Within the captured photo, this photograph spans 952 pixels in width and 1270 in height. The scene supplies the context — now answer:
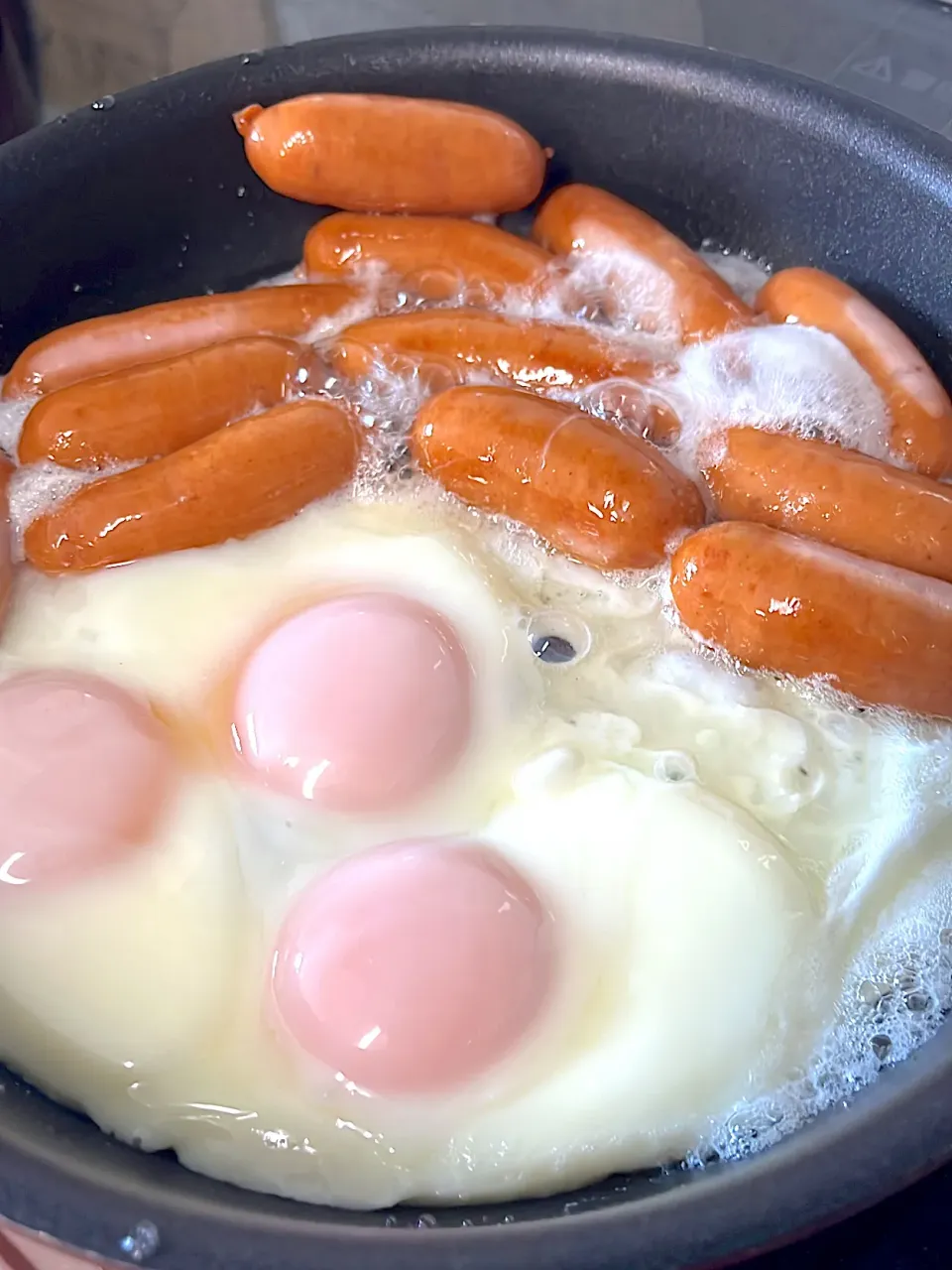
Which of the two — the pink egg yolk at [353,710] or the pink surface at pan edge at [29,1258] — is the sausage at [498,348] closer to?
the pink egg yolk at [353,710]

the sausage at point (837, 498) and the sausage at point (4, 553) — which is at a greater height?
the sausage at point (837, 498)

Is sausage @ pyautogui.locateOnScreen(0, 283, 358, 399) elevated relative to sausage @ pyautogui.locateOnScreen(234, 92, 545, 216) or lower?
lower

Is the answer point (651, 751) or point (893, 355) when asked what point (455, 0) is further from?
point (651, 751)

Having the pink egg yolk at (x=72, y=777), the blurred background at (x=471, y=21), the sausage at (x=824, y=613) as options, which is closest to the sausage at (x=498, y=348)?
the sausage at (x=824, y=613)

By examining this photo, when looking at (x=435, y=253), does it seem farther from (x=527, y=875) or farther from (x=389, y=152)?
(x=527, y=875)

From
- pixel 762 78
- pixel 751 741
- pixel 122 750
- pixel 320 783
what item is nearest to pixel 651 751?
pixel 751 741

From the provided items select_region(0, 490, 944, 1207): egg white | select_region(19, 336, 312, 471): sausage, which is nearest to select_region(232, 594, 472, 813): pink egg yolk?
select_region(0, 490, 944, 1207): egg white

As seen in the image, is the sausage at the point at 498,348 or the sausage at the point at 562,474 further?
the sausage at the point at 498,348

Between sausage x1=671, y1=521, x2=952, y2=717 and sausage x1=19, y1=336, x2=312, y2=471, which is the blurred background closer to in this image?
sausage x1=19, y1=336, x2=312, y2=471

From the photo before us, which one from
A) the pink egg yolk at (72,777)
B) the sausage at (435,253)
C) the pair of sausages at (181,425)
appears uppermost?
the sausage at (435,253)
